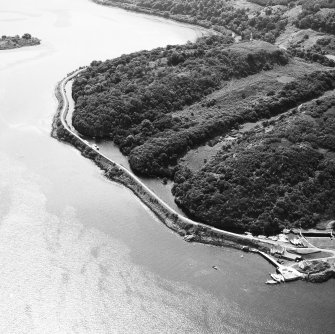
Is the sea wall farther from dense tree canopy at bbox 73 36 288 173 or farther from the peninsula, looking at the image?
dense tree canopy at bbox 73 36 288 173

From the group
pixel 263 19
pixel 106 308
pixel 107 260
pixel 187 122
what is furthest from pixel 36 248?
pixel 263 19

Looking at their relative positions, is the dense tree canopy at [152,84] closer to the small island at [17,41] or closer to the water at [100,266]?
the water at [100,266]

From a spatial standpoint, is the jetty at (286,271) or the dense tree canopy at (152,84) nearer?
the jetty at (286,271)

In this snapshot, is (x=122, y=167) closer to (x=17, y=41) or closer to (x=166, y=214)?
(x=166, y=214)

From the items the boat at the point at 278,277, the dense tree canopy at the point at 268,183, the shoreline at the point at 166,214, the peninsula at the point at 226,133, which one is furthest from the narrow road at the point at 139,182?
the boat at the point at 278,277

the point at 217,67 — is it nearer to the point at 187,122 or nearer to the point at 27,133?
the point at 187,122

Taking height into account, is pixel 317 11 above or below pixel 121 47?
above
